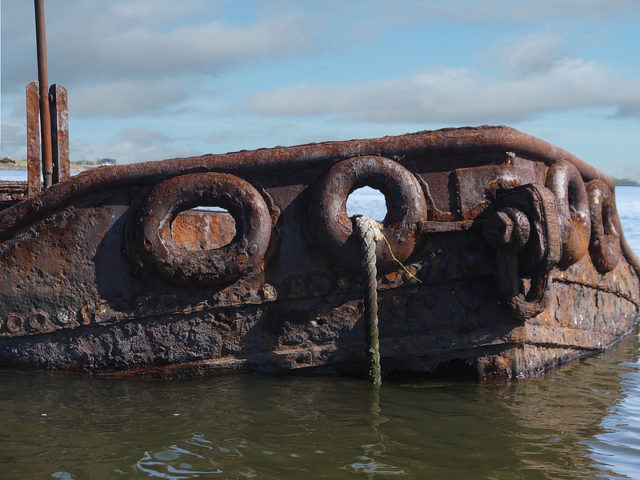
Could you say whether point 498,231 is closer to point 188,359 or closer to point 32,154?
point 188,359

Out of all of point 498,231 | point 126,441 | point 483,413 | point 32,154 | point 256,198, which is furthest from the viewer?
point 32,154

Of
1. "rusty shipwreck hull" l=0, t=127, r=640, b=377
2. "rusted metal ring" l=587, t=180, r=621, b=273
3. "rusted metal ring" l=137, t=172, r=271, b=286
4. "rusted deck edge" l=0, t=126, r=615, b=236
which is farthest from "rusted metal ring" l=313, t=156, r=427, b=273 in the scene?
"rusted metal ring" l=587, t=180, r=621, b=273

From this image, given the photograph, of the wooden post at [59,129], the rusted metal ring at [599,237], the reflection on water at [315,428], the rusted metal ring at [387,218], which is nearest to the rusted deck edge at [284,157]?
the rusted metal ring at [387,218]

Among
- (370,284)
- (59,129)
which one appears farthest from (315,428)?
(59,129)

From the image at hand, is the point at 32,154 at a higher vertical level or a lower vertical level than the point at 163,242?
higher

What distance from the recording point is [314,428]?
381cm

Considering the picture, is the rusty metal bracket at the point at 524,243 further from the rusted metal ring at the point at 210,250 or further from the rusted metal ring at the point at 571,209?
the rusted metal ring at the point at 210,250

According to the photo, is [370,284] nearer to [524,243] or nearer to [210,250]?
[524,243]

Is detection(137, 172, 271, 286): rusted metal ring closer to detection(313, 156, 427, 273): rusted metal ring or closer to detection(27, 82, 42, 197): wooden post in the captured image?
detection(313, 156, 427, 273): rusted metal ring

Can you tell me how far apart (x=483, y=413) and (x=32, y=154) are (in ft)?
14.7

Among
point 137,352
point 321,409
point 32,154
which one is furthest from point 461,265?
point 32,154

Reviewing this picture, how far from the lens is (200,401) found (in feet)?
14.2

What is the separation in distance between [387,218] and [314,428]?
1.47m

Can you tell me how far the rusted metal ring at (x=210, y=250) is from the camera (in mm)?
4613
